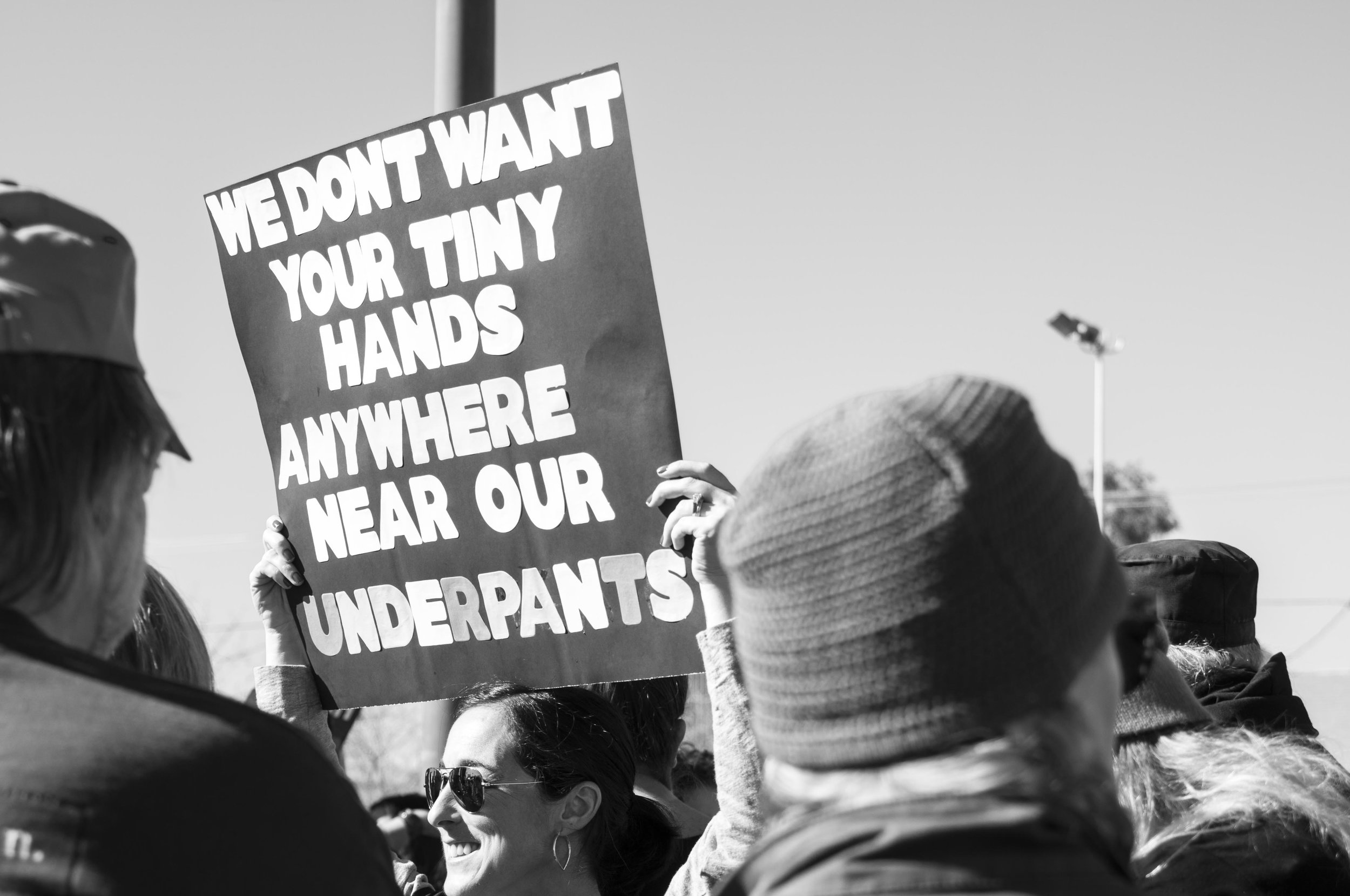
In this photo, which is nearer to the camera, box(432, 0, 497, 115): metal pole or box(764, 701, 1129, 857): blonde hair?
box(764, 701, 1129, 857): blonde hair

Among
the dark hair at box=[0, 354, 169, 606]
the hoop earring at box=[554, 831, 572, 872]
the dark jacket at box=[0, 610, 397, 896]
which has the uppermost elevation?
the dark hair at box=[0, 354, 169, 606]

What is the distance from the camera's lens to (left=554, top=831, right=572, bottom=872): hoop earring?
3.20m

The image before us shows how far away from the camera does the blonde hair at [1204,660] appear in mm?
2896

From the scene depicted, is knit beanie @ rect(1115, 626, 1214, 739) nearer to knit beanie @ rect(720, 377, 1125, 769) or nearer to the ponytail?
knit beanie @ rect(720, 377, 1125, 769)

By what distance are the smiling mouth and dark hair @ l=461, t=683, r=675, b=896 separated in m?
0.20

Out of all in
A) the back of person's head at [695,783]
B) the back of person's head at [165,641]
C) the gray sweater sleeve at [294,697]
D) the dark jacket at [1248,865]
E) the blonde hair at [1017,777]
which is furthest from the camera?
the back of person's head at [695,783]

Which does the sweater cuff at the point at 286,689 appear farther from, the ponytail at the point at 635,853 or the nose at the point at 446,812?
the ponytail at the point at 635,853

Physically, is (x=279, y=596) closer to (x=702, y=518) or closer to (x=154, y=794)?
(x=702, y=518)

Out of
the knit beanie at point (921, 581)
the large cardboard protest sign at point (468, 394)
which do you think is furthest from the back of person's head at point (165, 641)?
the knit beanie at point (921, 581)

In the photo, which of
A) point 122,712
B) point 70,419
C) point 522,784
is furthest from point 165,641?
point 122,712

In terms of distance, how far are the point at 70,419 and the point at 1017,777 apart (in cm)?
96

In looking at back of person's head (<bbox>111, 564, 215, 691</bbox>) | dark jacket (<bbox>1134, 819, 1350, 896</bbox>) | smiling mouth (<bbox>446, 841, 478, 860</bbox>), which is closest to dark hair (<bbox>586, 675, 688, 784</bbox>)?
smiling mouth (<bbox>446, 841, 478, 860</bbox>)

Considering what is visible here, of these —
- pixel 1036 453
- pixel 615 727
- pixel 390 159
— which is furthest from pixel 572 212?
pixel 1036 453

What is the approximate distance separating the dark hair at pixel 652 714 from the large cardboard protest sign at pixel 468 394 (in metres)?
0.88
